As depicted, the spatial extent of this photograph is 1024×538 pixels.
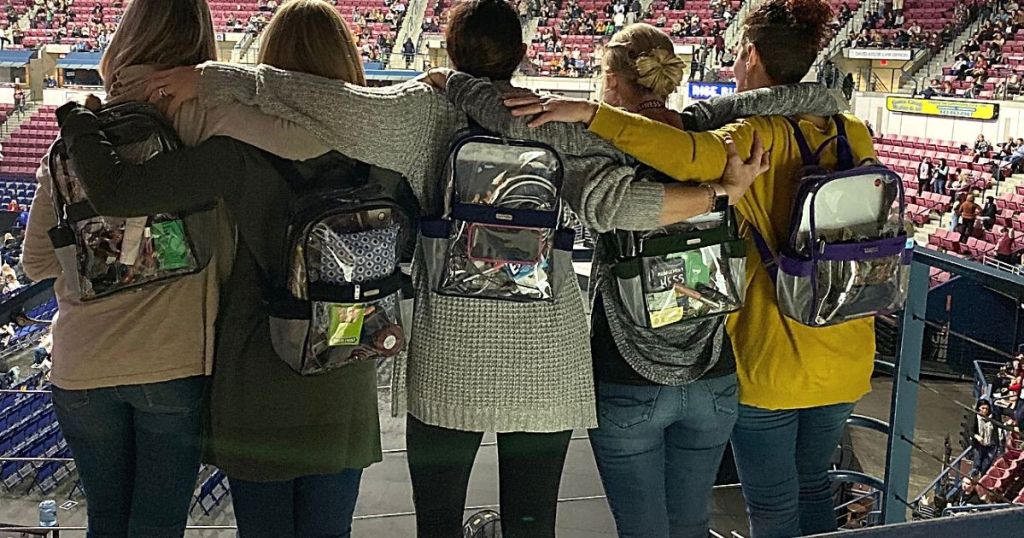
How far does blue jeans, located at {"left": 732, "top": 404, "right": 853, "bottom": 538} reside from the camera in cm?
117

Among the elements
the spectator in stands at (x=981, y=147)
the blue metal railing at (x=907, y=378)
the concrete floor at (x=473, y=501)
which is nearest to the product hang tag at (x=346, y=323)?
the blue metal railing at (x=907, y=378)

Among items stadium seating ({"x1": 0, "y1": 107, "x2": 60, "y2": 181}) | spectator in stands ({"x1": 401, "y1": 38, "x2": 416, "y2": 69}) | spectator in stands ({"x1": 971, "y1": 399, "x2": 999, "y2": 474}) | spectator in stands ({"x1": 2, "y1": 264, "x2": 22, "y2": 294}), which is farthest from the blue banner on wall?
stadium seating ({"x1": 0, "y1": 107, "x2": 60, "y2": 181})

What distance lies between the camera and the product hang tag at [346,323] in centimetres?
99

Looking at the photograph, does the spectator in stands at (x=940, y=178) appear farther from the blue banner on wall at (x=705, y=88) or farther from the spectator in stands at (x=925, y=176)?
the blue banner on wall at (x=705, y=88)

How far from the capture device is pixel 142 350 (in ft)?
3.36

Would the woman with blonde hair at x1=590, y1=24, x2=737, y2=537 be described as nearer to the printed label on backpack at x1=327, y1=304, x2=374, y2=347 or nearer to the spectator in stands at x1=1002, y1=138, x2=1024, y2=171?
the printed label on backpack at x1=327, y1=304, x2=374, y2=347

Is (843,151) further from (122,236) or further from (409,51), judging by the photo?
(409,51)

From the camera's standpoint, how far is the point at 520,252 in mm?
994

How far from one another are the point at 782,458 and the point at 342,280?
547 mm

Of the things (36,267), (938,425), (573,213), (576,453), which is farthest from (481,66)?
(938,425)

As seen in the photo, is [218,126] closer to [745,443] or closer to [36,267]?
[36,267]

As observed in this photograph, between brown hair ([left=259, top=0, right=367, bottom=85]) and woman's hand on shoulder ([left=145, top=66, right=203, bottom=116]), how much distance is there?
0.22 ft

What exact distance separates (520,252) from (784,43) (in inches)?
15.6

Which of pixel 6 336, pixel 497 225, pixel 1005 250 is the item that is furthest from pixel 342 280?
pixel 1005 250
